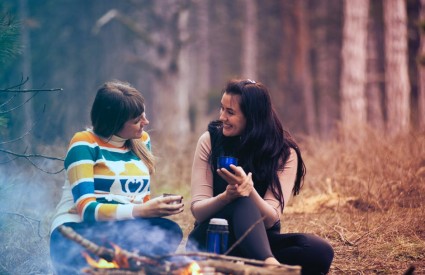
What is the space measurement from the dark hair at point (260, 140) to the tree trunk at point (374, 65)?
12577mm

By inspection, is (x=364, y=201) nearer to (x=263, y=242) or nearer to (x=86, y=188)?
(x=263, y=242)

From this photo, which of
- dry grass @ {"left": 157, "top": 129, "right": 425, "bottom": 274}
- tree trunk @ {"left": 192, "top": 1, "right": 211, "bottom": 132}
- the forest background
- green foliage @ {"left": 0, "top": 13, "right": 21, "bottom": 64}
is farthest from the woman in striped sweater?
tree trunk @ {"left": 192, "top": 1, "right": 211, "bottom": 132}

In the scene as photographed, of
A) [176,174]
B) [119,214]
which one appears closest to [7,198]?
[119,214]

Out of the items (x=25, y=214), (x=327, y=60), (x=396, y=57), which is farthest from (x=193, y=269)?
(x=327, y=60)

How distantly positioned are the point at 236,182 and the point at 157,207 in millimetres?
489

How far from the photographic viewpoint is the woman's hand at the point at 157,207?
354cm

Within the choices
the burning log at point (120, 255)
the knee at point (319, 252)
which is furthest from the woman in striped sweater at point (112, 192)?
the knee at point (319, 252)

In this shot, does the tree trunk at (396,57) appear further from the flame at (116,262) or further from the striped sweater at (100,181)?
the flame at (116,262)

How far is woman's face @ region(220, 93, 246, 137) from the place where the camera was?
13.4 ft

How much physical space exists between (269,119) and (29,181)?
9.74ft

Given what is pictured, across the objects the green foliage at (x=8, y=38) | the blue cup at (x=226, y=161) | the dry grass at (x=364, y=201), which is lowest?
the dry grass at (x=364, y=201)

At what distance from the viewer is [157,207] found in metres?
3.54

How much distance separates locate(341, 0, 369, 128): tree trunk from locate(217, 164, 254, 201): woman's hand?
33.7 ft

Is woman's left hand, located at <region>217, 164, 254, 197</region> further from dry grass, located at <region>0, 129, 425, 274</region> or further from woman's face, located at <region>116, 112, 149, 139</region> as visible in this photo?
dry grass, located at <region>0, 129, 425, 274</region>
